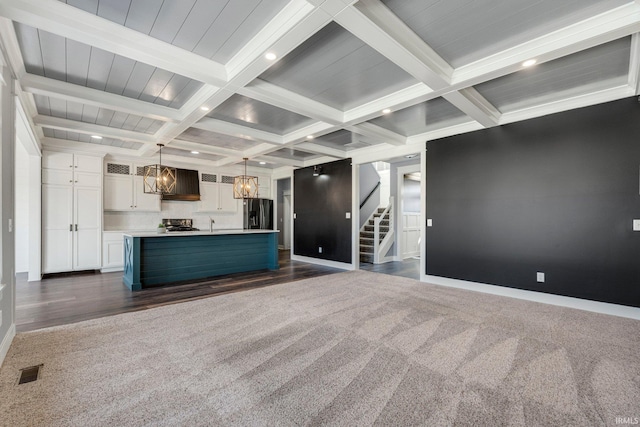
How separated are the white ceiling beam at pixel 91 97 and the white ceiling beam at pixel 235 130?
0.42 meters

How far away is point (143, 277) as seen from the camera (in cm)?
462

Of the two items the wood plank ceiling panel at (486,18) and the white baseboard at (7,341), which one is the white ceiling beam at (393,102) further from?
the white baseboard at (7,341)

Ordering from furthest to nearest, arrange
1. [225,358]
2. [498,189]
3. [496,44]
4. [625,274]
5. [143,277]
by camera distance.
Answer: [143,277] → [498,189] → [625,274] → [496,44] → [225,358]

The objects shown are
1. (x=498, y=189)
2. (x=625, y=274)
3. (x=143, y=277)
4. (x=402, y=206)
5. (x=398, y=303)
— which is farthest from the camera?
(x=402, y=206)

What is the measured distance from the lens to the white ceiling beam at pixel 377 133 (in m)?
4.39

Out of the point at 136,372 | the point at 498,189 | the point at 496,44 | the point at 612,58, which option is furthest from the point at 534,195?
the point at 136,372

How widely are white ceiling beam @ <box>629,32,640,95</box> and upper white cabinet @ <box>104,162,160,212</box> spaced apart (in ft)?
26.3

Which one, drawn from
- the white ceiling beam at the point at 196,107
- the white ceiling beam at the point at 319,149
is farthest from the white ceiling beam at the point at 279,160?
the white ceiling beam at the point at 196,107

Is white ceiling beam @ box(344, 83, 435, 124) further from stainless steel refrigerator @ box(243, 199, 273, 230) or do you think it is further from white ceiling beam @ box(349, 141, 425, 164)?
stainless steel refrigerator @ box(243, 199, 273, 230)

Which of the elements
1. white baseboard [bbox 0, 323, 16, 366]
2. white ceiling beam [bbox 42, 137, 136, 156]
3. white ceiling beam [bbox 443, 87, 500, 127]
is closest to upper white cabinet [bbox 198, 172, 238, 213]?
white ceiling beam [bbox 42, 137, 136, 156]

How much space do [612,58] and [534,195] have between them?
1756 mm

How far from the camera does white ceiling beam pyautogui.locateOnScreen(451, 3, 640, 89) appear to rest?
6.73 feet

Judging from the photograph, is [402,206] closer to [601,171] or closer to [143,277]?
[601,171]

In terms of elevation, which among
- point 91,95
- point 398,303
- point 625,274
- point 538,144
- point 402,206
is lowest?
point 398,303
